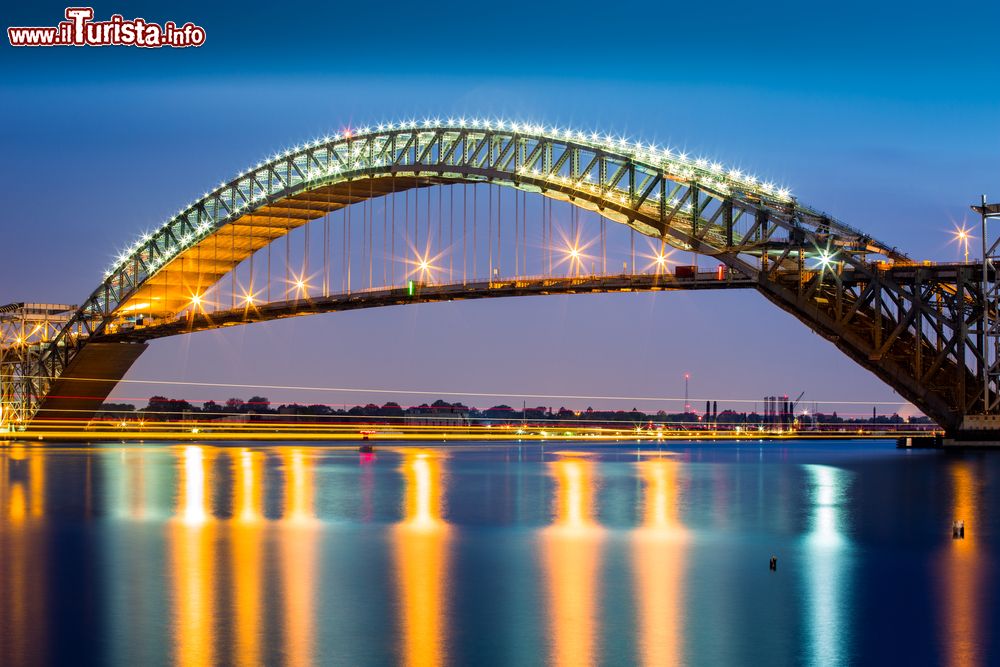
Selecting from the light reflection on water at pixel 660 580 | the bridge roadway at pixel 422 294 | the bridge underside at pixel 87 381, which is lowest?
the light reflection on water at pixel 660 580

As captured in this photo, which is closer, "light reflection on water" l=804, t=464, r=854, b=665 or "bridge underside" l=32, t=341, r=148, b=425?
"light reflection on water" l=804, t=464, r=854, b=665

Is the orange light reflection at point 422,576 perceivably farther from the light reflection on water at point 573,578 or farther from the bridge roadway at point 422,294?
the bridge roadway at point 422,294

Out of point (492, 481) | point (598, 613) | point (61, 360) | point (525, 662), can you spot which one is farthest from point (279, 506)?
point (61, 360)

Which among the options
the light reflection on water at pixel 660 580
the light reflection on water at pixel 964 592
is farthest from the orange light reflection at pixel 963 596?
the light reflection on water at pixel 660 580

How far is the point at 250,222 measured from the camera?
7294 cm

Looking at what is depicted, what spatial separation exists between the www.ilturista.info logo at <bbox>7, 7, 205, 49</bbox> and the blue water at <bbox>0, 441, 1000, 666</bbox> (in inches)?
684

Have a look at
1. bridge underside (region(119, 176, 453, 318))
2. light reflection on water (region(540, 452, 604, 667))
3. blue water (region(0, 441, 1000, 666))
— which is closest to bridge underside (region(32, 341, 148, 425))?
bridge underside (region(119, 176, 453, 318))

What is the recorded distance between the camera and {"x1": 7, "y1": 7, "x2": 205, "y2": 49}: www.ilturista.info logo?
42.2 metres

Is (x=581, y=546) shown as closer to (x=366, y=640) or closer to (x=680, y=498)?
(x=366, y=640)

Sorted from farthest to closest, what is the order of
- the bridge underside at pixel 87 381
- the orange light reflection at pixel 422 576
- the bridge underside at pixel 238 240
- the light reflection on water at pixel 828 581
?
the bridge underside at pixel 87 381 < the bridge underside at pixel 238 240 < the light reflection on water at pixel 828 581 < the orange light reflection at pixel 422 576

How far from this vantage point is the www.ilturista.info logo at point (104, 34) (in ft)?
139

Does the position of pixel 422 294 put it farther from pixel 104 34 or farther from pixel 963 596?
pixel 963 596

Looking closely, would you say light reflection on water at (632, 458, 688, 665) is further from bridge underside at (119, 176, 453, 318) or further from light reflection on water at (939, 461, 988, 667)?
bridge underside at (119, 176, 453, 318)

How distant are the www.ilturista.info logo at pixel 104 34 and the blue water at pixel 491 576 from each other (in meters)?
17.4
